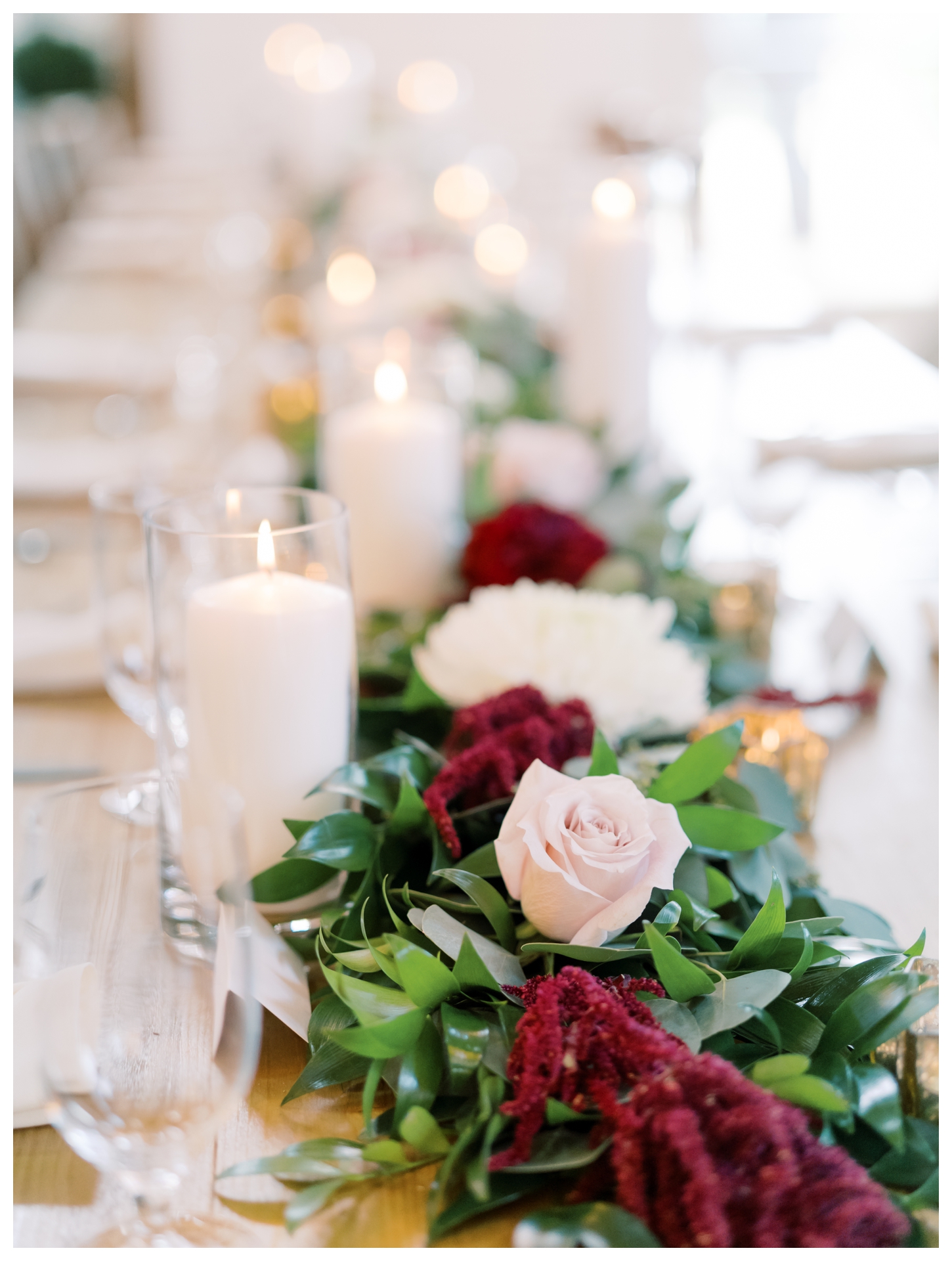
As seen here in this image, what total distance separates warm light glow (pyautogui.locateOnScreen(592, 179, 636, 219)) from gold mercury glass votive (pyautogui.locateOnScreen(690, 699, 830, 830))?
2.31 feet

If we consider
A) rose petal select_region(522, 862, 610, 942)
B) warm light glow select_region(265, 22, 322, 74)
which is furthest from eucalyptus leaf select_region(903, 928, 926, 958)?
warm light glow select_region(265, 22, 322, 74)

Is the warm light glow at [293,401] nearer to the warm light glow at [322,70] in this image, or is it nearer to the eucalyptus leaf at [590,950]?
the eucalyptus leaf at [590,950]

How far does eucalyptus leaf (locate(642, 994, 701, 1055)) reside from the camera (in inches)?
15.7

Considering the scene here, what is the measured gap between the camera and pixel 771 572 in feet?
2.93

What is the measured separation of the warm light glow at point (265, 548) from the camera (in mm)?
536

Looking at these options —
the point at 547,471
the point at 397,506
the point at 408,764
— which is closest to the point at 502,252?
the point at 547,471

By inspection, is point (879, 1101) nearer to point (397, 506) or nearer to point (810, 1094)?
point (810, 1094)

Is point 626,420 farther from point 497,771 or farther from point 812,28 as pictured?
point 812,28

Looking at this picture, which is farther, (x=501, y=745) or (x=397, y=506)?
(x=397, y=506)

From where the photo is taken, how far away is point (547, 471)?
1005 mm

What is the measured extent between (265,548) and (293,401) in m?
0.78

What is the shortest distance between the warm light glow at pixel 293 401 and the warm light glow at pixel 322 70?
78.3 inches

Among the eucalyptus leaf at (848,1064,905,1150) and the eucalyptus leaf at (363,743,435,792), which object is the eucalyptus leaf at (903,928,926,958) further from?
the eucalyptus leaf at (363,743,435,792)

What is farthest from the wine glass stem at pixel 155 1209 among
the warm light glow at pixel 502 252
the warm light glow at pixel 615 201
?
the warm light glow at pixel 502 252
